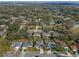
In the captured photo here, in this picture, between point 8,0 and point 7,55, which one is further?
point 8,0

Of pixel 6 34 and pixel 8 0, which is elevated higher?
pixel 8 0

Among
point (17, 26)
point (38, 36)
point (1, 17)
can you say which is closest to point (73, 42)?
point (38, 36)

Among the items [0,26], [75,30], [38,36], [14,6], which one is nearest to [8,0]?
[14,6]

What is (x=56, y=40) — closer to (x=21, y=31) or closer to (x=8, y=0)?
(x=21, y=31)

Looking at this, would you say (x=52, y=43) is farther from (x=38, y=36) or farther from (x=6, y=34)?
(x=6, y=34)

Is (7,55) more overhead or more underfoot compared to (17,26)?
more underfoot

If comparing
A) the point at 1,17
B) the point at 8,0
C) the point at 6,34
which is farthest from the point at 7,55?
the point at 8,0

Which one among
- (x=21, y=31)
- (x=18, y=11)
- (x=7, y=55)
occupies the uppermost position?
(x=18, y=11)

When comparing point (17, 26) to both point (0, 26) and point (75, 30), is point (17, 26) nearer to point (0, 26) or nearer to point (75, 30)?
point (0, 26)
